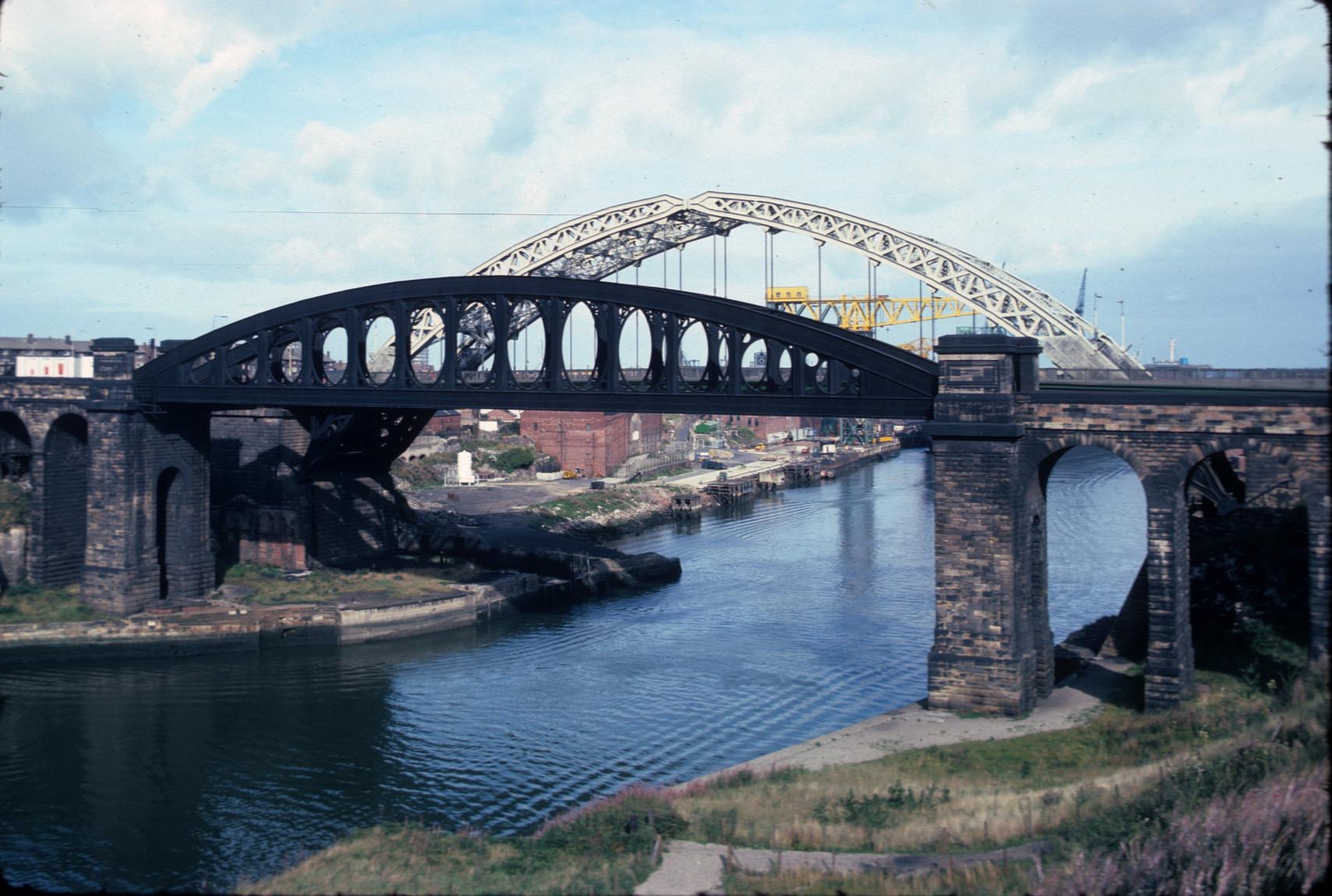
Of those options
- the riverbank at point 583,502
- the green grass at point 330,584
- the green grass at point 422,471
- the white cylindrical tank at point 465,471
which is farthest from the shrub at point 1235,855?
the white cylindrical tank at point 465,471

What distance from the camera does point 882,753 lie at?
22.3 m

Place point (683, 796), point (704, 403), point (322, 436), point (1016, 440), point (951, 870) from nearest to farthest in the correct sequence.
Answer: point (951, 870), point (683, 796), point (1016, 440), point (704, 403), point (322, 436)

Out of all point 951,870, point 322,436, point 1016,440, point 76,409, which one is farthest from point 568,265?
point 951,870

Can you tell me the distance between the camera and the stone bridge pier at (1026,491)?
23.5 m

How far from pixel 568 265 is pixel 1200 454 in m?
46.8

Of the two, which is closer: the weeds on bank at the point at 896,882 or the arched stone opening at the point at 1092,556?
the weeds on bank at the point at 896,882

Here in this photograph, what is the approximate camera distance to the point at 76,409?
129 feet

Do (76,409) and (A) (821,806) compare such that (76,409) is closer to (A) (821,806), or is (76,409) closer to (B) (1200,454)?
(A) (821,806)

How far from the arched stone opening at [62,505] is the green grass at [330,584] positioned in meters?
5.22

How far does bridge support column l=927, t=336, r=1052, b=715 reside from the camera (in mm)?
24875

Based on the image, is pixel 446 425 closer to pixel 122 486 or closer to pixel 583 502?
pixel 583 502

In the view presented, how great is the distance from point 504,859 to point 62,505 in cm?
2932

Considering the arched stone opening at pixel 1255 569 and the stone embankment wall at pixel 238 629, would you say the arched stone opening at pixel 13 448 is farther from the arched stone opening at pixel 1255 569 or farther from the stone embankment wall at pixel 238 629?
the arched stone opening at pixel 1255 569

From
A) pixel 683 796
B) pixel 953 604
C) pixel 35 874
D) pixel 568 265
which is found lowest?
pixel 35 874
